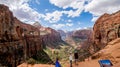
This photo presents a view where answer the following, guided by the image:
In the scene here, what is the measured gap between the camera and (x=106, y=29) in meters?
69.4

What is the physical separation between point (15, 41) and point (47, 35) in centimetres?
10072

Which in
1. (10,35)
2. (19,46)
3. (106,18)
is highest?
(106,18)

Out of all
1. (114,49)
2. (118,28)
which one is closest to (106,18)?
(118,28)

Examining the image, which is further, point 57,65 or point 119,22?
point 119,22

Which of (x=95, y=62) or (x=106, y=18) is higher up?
(x=106, y=18)

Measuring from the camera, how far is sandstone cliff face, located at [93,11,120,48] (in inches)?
2430

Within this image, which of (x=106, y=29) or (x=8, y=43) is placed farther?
(x=106, y=29)

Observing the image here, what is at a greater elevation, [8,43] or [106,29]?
[106,29]

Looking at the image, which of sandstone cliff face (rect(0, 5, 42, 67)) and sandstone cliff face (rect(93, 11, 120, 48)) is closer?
sandstone cliff face (rect(93, 11, 120, 48))

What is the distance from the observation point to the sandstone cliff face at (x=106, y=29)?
61.7m

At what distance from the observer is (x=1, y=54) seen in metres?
60.4

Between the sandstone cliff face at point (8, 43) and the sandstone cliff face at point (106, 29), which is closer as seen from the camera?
the sandstone cliff face at point (106, 29)

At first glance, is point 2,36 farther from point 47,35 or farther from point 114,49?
point 47,35

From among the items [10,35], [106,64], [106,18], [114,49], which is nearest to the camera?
[106,64]
